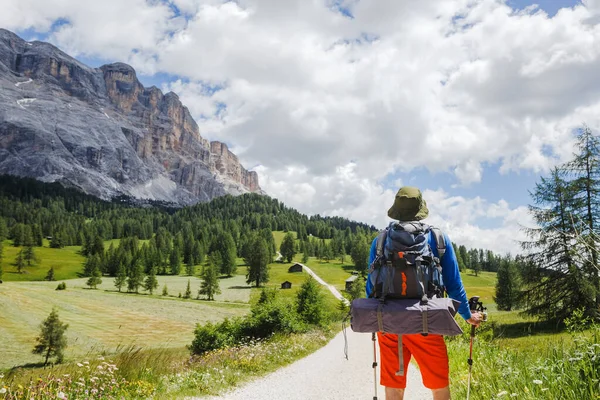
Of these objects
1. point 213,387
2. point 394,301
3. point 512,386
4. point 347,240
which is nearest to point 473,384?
point 512,386

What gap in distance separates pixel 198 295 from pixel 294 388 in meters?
84.1

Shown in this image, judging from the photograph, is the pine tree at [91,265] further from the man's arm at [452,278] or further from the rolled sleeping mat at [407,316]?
the man's arm at [452,278]

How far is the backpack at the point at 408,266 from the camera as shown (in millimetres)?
3986

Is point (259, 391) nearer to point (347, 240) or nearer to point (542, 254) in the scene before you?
point (542, 254)

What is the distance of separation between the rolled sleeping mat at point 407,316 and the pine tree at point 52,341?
1807 inches

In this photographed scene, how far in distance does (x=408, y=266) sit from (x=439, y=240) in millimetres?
521

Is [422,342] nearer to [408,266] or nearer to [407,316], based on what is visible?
[407,316]

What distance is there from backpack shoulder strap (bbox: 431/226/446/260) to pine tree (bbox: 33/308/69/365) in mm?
46414

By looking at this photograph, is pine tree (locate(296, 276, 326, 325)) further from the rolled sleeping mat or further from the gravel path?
the rolled sleeping mat

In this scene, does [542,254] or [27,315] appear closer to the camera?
[542,254]

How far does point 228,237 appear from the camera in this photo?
154 meters

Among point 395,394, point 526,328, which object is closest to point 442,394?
point 395,394

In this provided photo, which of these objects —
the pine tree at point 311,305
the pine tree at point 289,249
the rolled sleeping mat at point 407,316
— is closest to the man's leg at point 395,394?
the rolled sleeping mat at point 407,316

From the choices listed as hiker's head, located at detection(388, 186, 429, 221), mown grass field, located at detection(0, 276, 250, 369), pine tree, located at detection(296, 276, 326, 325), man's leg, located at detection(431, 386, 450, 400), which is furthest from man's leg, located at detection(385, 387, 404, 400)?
mown grass field, located at detection(0, 276, 250, 369)
